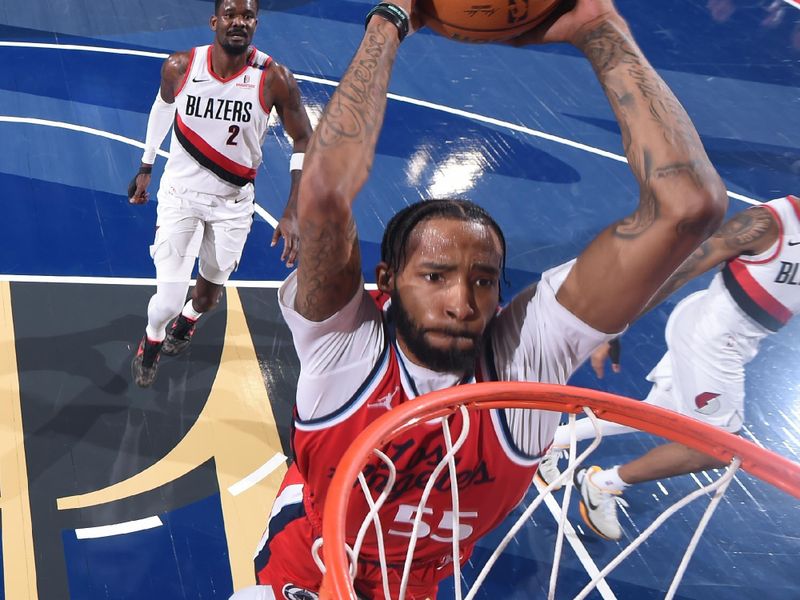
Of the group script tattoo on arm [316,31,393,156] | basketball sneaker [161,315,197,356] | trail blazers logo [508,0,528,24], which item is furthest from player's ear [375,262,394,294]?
basketball sneaker [161,315,197,356]

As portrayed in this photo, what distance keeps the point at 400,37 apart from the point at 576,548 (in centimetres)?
330

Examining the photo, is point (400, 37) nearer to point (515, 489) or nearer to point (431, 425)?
point (431, 425)

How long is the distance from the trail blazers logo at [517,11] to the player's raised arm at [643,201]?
0.69 feet

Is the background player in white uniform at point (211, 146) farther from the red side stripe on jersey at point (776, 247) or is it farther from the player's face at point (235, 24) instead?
the red side stripe on jersey at point (776, 247)

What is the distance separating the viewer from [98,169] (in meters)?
7.22

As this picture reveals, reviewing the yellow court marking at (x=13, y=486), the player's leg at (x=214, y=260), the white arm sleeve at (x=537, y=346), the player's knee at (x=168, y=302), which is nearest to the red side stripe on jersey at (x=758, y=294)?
the white arm sleeve at (x=537, y=346)

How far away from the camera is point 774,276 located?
4.43 meters

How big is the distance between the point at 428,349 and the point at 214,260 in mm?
3383

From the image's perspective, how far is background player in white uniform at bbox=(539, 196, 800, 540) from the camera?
4426 millimetres

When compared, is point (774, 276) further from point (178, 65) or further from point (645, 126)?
point (178, 65)

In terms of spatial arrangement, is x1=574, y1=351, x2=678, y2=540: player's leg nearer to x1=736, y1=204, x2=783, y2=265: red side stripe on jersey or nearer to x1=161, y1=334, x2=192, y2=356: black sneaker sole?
x1=736, y1=204, x2=783, y2=265: red side stripe on jersey

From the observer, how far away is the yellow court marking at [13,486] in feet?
13.7

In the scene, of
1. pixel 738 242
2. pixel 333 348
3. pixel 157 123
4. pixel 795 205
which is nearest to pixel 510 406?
pixel 333 348

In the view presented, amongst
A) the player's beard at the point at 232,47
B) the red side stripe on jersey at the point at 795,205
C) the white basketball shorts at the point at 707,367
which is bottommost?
the white basketball shorts at the point at 707,367
